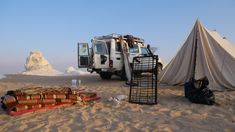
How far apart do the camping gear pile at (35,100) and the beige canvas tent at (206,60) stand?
16.0 ft

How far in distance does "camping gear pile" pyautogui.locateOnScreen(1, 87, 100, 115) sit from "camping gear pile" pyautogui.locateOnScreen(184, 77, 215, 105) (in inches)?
116

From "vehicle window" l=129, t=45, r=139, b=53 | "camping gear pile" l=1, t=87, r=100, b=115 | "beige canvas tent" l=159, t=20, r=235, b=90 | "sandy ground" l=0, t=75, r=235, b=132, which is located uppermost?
"vehicle window" l=129, t=45, r=139, b=53

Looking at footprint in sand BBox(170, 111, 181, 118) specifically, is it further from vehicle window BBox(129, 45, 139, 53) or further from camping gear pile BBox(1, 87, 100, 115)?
vehicle window BBox(129, 45, 139, 53)

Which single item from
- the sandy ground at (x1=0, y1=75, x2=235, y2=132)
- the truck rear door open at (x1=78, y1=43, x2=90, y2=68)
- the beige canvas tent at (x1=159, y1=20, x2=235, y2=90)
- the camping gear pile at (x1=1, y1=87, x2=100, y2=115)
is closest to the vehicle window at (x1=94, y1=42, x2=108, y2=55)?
the truck rear door open at (x1=78, y1=43, x2=90, y2=68)

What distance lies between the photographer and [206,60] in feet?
29.4

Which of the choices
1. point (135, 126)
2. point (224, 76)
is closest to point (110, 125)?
point (135, 126)

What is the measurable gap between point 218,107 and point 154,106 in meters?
1.55

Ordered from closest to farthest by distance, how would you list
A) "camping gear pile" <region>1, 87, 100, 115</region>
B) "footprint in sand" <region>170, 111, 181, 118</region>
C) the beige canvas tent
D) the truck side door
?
"footprint in sand" <region>170, 111, 181, 118</region>, "camping gear pile" <region>1, 87, 100, 115</region>, the beige canvas tent, the truck side door

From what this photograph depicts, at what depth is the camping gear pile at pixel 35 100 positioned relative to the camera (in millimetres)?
5480

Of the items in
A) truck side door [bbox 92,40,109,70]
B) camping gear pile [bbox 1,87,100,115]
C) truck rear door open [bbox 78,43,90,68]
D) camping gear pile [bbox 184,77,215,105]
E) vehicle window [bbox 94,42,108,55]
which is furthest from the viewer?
vehicle window [bbox 94,42,108,55]

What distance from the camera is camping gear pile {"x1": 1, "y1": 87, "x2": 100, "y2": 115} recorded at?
548 centimetres

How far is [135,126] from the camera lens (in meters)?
4.30

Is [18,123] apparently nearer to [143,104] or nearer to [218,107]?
[143,104]

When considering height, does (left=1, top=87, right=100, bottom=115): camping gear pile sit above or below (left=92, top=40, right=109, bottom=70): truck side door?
below
